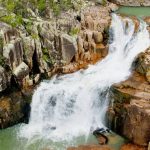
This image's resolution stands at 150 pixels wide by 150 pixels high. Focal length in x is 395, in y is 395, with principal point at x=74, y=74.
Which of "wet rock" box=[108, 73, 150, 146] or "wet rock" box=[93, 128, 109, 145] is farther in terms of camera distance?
"wet rock" box=[93, 128, 109, 145]

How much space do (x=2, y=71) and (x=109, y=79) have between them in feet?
24.3

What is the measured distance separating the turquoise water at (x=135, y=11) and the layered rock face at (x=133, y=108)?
9903mm

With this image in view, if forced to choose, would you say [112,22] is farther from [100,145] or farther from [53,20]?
[100,145]

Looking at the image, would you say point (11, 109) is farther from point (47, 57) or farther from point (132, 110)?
point (132, 110)

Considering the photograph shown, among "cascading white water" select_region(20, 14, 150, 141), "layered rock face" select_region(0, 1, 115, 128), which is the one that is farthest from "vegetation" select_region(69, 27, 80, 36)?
"cascading white water" select_region(20, 14, 150, 141)

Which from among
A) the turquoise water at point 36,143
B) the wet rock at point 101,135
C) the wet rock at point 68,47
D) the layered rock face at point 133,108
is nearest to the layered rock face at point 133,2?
the wet rock at point 68,47

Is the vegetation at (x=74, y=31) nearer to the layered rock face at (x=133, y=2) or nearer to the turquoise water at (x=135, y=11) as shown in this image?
the turquoise water at (x=135, y=11)

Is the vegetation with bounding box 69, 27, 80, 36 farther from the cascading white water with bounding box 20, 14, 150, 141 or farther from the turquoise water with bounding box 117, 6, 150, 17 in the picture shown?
the turquoise water with bounding box 117, 6, 150, 17

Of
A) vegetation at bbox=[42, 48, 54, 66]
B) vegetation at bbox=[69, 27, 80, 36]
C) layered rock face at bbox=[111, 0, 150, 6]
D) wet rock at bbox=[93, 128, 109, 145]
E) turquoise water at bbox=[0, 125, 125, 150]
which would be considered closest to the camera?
turquoise water at bbox=[0, 125, 125, 150]

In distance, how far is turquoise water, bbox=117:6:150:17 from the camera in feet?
117

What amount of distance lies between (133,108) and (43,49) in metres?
8.30

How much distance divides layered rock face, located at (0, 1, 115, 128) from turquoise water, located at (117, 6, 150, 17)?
392 centimetres

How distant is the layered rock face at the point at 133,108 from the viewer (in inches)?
926

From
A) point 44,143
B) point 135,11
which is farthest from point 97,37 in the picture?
point 44,143
